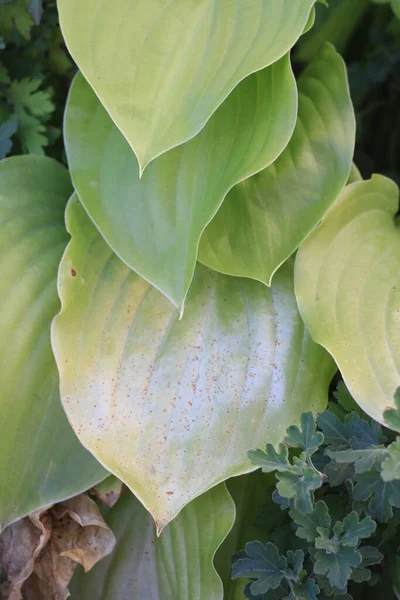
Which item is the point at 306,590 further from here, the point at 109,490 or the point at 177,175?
the point at 177,175

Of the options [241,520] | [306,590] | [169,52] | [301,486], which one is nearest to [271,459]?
[301,486]

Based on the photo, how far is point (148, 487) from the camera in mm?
596

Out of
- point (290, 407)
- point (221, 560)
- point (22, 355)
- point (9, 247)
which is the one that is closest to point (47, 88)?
point (9, 247)

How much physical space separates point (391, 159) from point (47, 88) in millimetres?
648

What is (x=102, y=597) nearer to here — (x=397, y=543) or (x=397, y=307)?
(x=397, y=543)

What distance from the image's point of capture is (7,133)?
755 mm

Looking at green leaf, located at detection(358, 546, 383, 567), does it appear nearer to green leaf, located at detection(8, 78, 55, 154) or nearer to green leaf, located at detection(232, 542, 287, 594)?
green leaf, located at detection(232, 542, 287, 594)

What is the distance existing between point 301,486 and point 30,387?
34cm

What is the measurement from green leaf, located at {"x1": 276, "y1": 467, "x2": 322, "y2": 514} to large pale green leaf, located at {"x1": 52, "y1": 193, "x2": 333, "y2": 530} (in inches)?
4.6

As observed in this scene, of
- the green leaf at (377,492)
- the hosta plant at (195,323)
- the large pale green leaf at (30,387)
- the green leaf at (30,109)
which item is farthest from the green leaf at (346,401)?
the green leaf at (30,109)

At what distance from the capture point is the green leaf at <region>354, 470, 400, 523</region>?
1.60 ft

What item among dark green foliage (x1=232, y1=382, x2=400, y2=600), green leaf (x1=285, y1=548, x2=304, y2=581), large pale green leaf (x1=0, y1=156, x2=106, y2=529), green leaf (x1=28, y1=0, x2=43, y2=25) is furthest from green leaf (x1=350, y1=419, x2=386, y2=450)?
green leaf (x1=28, y1=0, x2=43, y2=25)

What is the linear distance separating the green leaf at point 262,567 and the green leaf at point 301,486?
0.25ft

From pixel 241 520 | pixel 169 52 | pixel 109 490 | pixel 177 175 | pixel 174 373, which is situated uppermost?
pixel 169 52
